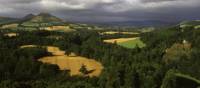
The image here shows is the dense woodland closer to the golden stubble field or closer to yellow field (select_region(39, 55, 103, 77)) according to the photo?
the golden stubble field

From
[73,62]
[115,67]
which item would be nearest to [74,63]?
[73,62]

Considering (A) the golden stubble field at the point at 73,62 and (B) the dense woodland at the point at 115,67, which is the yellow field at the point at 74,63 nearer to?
(A) the golden stubble field at the point at 73,62

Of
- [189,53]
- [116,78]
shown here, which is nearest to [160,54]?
[189,53]

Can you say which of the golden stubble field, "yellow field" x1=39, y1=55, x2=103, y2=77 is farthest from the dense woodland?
"yellow field" x1=39, y1=55, x2=103, y2=77

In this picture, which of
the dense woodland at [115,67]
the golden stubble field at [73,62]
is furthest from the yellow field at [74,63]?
the dense woodland at [115,67]

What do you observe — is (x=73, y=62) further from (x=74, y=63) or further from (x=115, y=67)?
(x=115, y=67)

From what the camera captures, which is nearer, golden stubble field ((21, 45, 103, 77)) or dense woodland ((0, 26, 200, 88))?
dense woodland ((0, 26, 200, 88))
